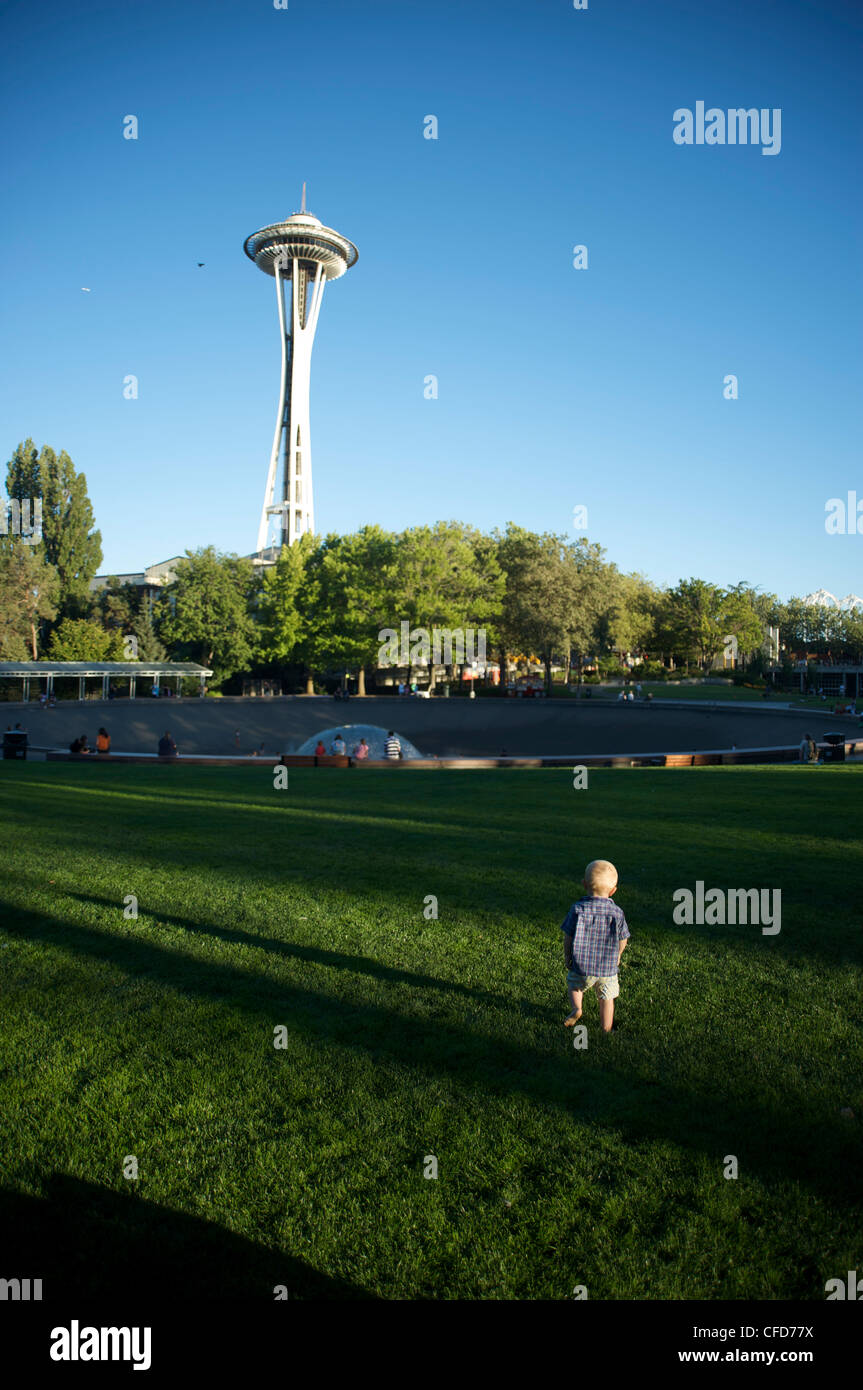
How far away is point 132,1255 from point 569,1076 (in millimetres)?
2563

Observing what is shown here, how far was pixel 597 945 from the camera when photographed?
5.47 meters

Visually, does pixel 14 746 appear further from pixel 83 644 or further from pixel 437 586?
pixel 437 586

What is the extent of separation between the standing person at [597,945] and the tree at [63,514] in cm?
7061

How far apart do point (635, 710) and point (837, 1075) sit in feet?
138

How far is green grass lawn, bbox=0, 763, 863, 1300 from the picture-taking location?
3504mm

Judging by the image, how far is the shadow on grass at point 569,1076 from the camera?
406cm

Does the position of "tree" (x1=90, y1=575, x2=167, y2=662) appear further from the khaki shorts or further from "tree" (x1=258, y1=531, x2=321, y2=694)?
the khaki shorts

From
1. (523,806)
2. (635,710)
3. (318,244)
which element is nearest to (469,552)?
(635,710)

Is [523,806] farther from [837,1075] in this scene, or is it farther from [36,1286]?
[36,1286]

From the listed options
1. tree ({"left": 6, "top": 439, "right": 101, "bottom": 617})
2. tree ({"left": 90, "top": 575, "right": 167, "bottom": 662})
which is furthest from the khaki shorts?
tree ({"left": 6, "top": 439, "right": 101, "bottom": 617})

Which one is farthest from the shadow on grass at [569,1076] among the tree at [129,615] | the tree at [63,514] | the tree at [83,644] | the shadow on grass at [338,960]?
the tree at [63,514]

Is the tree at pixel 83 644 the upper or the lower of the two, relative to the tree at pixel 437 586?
lower

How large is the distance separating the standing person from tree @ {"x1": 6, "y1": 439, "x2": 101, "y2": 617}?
70.6 meters

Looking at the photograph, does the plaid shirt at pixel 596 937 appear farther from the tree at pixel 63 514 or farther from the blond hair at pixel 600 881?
the tree at pixel 63 514
